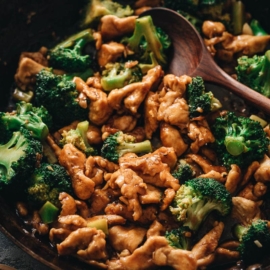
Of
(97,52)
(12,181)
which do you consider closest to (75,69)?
(97,52)

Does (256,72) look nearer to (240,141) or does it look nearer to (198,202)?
(240,141)

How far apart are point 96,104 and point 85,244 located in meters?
0.98

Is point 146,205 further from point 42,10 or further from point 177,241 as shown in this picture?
point 42,10

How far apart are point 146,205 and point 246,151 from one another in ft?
2.42

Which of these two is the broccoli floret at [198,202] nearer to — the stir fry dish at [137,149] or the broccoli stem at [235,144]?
the stir fry dish at [137,149]

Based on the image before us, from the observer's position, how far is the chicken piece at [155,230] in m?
3.10

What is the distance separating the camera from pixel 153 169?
10.5ft

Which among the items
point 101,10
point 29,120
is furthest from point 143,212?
point 101,10

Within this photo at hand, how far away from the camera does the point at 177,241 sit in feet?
9.96

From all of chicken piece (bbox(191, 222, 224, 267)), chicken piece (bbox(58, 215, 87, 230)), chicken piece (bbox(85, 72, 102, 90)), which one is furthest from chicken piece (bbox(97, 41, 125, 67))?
chicken piece (bbox(191, 222, 224, 267))

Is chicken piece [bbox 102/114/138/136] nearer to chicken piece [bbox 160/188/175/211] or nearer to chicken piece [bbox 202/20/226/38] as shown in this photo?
chicken piece [bbox 160/188/175/211]

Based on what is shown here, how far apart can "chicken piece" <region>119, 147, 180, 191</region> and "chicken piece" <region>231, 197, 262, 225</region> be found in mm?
397

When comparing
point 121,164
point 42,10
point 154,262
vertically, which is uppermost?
point 42,10

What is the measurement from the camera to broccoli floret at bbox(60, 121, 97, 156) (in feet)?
11.1
